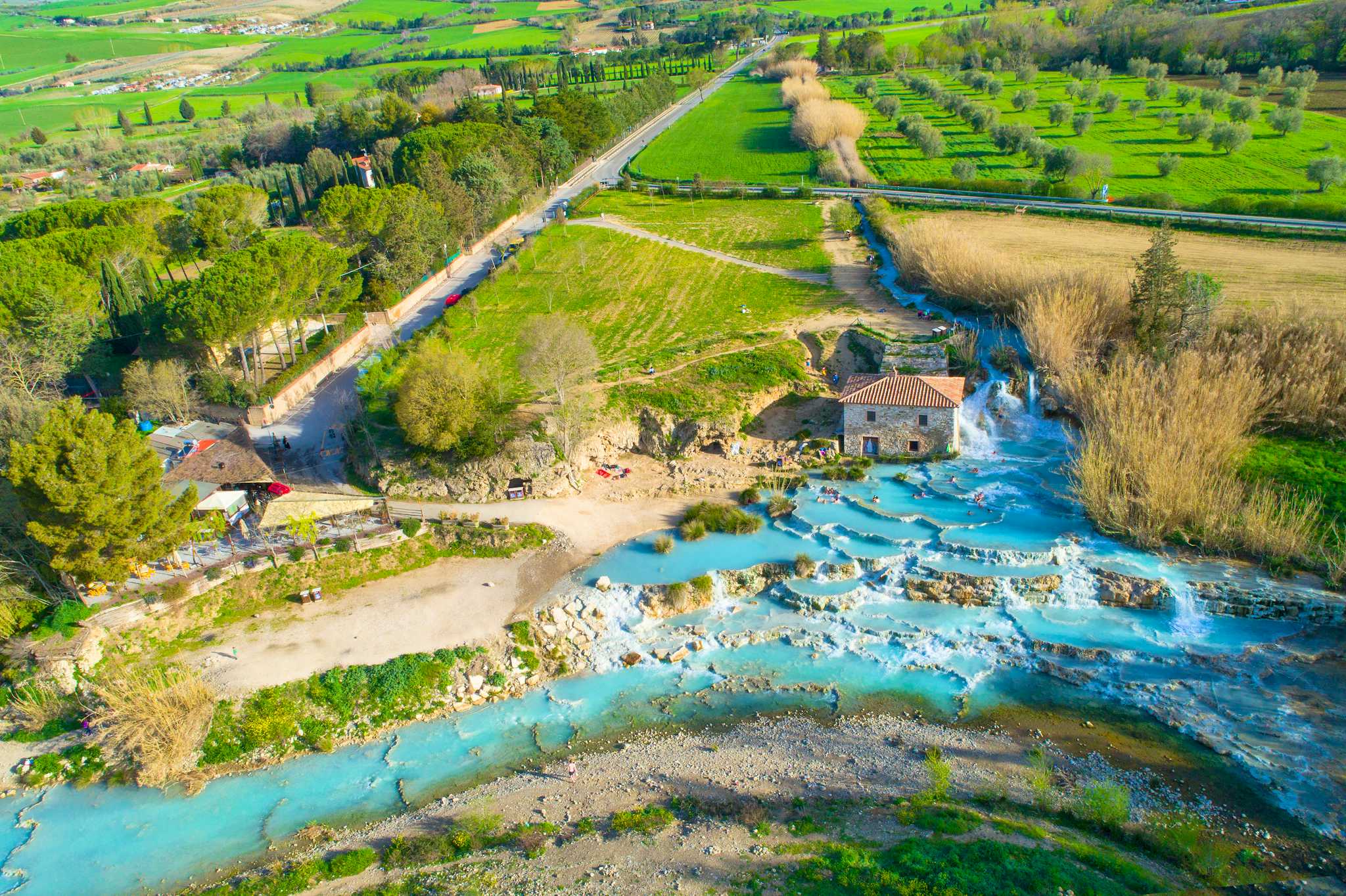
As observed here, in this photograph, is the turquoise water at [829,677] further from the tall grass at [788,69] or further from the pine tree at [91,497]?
the tall grass at [788,69]

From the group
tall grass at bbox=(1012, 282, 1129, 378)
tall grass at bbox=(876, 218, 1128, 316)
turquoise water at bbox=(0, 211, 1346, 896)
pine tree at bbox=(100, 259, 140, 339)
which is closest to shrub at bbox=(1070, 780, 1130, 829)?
turquoise water at bbox=(0, 211, 1346, 896)

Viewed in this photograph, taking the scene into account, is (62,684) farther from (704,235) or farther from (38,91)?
(38,91)

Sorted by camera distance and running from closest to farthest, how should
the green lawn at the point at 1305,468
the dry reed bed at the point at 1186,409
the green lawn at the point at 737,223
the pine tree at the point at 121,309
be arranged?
the dry reed bed at the point at 1186,409
the green lawn at the point at 1305,468
the pine tree at the point at 121,309
the green lawn at the point at 737,223

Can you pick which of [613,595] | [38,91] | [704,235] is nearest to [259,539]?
[613,595]

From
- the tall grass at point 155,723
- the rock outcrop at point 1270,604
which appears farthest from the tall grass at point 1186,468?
the tall grass at point 155,723

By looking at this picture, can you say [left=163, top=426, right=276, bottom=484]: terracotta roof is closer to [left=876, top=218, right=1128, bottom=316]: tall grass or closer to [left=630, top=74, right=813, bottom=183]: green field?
[left=876, top=218, right=1128, bottom=316]: tall grass

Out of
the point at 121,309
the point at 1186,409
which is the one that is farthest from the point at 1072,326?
the point at 121,309

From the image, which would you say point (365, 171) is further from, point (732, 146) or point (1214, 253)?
point (1214, 253)
